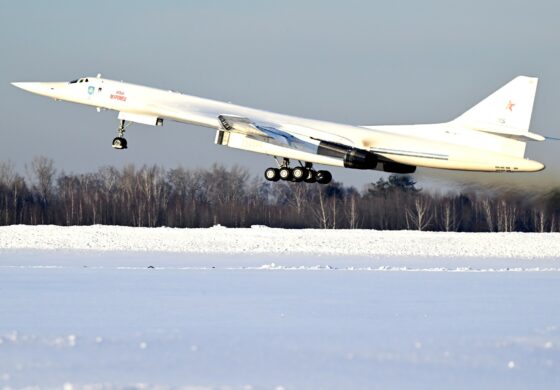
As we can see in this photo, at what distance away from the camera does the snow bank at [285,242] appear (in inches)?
1043

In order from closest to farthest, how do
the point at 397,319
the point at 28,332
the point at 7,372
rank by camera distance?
the point at 7,372
the point at 28,332
the point at 397,319

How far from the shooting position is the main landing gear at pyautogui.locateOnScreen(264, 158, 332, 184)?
2609 centimetres

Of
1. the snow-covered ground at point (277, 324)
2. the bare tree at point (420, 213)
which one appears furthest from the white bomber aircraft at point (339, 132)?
the bare tree at point (420, 213)

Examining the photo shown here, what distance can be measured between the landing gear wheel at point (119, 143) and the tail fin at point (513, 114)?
25.9 feet

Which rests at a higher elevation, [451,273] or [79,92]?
[79,92]

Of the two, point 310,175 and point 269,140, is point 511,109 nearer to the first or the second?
point 310,175

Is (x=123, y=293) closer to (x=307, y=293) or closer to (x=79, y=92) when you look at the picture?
(x=307, y=293)

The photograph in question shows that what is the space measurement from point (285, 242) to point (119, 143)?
18.9 feet

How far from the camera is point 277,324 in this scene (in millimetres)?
10852

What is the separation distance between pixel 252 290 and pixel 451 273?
16.7ft

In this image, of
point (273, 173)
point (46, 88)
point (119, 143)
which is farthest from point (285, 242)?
point (46, 88)

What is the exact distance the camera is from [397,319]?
11.3 meters

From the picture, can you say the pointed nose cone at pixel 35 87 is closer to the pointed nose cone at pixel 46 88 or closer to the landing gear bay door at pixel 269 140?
the pointed nose cone at pixel 46 88

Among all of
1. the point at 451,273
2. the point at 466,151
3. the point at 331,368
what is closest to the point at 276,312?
the point at 331,368
